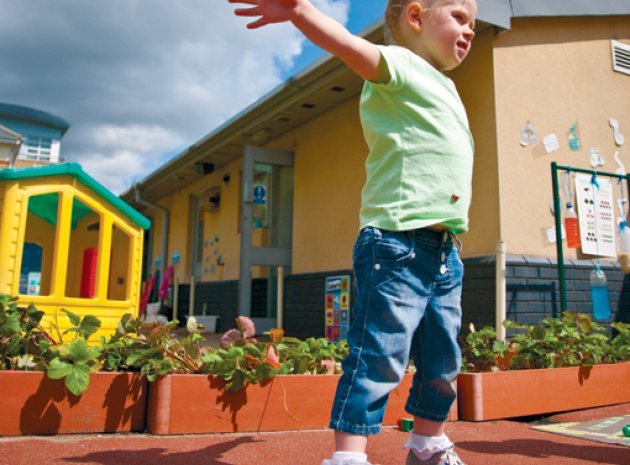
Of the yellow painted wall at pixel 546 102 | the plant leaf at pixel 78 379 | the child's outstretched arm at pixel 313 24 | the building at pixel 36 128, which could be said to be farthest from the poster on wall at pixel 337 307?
the building at pixel 36 128

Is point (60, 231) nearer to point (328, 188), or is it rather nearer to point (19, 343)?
point (19, 343)

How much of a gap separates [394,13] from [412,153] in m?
0.52

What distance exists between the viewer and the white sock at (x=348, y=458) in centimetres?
145

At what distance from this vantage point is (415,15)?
180 centimetres

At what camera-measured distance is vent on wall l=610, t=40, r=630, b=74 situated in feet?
21.3

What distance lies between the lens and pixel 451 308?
1.72 metres

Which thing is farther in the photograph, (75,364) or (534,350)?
(534,350)

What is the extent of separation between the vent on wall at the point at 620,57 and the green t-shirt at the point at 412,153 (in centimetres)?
578

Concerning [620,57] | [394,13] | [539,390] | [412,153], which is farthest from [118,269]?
[412,153]

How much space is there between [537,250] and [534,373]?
Answer: 105 inches

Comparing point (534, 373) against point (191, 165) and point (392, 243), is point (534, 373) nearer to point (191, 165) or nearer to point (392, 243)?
point (392, 243)

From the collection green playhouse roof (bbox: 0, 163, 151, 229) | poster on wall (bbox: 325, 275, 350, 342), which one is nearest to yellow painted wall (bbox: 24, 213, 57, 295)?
green playhouse roof (bbox: 0, 163, 151, 229)

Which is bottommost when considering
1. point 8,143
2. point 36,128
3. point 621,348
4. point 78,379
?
point 78,379

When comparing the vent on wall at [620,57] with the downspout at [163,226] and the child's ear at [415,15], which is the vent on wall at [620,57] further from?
the downspout at [163,226]
